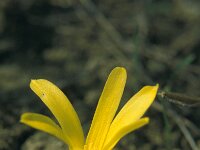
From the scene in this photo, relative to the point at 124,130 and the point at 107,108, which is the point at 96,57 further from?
the point at 124,130

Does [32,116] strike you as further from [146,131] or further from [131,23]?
[131,23]

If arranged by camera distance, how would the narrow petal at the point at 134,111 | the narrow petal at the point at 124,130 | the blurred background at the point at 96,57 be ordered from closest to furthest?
1. the narrow petal at the point at 124,130
2. the narrow petal at the point at 134,111
3. the blurred background at the point at 96,57

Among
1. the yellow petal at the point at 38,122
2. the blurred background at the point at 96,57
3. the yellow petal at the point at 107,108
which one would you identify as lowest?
the blurred background at the point at 96,57

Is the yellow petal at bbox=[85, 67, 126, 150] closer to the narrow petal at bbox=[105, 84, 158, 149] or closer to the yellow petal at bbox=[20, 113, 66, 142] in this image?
the narrow petal at bbox=[105, 84, 158, 149]

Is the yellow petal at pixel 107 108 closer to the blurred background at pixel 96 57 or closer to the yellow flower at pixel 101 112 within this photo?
the yellow flower at pixel 101 112

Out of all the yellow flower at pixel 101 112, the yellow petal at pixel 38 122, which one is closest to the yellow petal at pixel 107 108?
the yellow flower at pixel 101 112

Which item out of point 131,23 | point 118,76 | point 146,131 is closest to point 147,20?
point 131,23

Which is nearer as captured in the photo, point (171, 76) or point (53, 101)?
point (53, 101)

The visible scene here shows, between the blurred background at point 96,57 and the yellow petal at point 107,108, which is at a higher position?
the yellow petal at point 107,108
